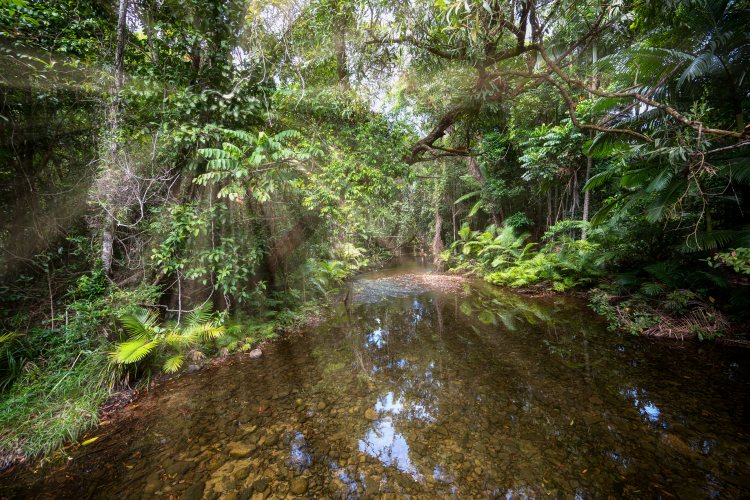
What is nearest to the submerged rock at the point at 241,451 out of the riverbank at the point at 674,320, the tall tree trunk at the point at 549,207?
the riverbank at the point at 674,320

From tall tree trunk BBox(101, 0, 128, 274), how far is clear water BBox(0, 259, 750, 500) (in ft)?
7.23

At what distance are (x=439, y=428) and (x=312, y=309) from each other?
16.1 feet

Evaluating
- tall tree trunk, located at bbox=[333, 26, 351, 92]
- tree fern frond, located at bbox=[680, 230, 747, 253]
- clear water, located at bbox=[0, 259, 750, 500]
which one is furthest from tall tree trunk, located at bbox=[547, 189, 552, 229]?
tall tree trunk, located at bbox=[333, 26, 351, 92]

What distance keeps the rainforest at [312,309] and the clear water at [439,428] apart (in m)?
0.02

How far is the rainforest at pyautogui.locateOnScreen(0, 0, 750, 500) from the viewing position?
7.87ft

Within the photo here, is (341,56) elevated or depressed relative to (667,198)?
elevated

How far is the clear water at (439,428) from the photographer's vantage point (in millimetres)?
2123

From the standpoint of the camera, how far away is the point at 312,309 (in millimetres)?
7074

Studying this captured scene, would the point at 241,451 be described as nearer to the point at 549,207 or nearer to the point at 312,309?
the point at 312,309

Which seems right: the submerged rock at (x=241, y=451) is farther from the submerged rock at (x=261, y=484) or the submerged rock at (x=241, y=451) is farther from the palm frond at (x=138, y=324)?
the palm frond at (x=138, y=324)

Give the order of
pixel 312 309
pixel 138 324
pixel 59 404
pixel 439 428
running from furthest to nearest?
1. pixel 312 309
2. pixel 138 324
3. pixel 59 404
4. pixel 439 428

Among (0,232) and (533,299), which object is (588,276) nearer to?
(533,299)

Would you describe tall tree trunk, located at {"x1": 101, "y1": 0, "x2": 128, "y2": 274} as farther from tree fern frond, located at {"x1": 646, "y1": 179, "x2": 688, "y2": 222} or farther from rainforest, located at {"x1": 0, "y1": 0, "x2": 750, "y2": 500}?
tree fern frond, located at {"x1": 646, "y1": 179, "x2": 688, "y2": 222}

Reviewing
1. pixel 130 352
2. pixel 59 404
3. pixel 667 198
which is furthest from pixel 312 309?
pixel 667 198
